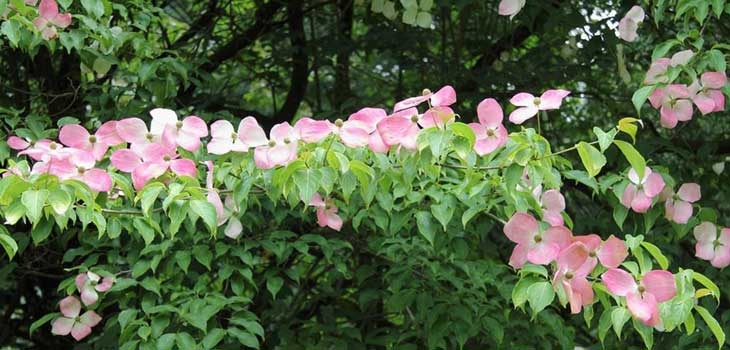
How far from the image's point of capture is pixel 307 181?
143 cm

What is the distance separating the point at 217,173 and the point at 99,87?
2.75ft

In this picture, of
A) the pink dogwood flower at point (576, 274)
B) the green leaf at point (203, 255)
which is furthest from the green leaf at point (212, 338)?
the pink dogwood flower at point (576, 274)

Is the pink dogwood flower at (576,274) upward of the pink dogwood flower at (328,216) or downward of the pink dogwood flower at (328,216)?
upward

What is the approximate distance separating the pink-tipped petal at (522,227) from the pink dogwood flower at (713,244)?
2.07ft

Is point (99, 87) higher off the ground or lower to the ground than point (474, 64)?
higher

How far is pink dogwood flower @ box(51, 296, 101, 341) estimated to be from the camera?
212cm

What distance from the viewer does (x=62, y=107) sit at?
2.48 metres

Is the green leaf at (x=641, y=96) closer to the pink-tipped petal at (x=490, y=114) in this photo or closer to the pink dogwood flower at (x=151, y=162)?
the pink-tipped petal at (x=490, y=114)

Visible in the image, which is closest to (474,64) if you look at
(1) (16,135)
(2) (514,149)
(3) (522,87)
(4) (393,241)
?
(3) (522,87)

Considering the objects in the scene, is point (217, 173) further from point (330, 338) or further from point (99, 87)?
point (99, 87)

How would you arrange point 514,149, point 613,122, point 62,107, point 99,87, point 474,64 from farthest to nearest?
1. point 613,122
2. point 474,64
3. point 62,107
4. point 99,87
5. point 514,149

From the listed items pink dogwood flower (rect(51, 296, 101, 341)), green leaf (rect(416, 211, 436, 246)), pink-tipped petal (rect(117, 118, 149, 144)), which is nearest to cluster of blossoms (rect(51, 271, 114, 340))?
pink dogwood flower (rect(51, 296, 101, 341))

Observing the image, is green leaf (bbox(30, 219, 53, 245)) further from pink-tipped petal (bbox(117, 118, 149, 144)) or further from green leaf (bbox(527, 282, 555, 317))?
green leaf (bbox(527, 282, 555, 317))

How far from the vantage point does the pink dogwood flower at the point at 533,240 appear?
4.87 ft
